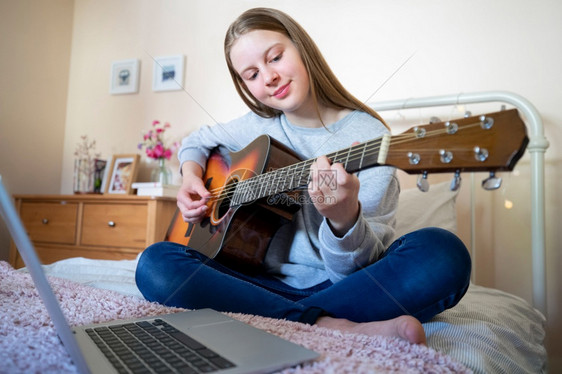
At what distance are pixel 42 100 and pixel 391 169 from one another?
2.35 meters

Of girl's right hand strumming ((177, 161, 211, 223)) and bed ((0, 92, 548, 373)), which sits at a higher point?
girl's right hand strumming ((177, 161, 211, 223))

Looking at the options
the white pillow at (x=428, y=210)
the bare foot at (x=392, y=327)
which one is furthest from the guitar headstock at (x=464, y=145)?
the white pillow at (x=428, y=210)

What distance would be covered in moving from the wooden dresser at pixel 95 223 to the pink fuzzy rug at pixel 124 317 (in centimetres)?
112

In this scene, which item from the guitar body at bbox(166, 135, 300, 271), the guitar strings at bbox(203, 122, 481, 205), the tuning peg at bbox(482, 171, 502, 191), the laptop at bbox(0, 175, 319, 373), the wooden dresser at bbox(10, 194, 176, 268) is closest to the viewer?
the laptop at bbox(0, 175, 319, 373)

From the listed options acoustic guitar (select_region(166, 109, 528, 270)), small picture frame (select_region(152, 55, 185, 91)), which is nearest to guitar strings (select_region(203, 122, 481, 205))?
acoustic guitar (select_region(166, 109, 528, 270))

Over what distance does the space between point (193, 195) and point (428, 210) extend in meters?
0.79

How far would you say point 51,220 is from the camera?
209 cm

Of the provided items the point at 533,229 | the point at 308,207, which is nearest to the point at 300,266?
the point at 308,207

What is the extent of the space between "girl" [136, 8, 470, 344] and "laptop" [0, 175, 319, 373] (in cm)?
23

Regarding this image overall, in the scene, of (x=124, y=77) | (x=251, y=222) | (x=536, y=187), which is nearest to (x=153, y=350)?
(x=251, y=222)

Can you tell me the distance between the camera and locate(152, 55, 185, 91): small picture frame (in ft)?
7.53

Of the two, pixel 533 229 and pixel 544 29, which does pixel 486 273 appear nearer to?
pixel 533 229

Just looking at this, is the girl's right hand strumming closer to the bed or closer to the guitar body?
the guitar body

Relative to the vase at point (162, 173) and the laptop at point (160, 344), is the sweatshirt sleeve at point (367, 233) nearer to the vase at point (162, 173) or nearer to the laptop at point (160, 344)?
the laptop at point (160, 344)
